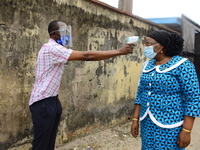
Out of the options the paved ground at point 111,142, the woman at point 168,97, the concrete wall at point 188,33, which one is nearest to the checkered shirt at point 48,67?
the woman at point 168,97

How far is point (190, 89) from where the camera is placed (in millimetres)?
1616

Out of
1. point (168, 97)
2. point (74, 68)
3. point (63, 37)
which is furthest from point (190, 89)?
point (74, 68)

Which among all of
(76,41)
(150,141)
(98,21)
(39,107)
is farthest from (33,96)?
(98,21)

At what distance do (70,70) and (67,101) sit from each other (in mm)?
550

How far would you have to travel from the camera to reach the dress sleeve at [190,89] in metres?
1.61

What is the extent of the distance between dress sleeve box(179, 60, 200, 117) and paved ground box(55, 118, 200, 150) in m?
2.16

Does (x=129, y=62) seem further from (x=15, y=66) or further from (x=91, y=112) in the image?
(x=15, y=66)

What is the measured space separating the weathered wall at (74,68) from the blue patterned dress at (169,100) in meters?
1.88

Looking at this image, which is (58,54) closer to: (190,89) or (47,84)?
(47,84)

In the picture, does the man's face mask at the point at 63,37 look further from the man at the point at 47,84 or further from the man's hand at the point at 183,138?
the man's hand at the point at 183,138

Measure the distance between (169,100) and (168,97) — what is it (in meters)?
0.03

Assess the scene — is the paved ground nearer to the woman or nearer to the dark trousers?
the dark trousers

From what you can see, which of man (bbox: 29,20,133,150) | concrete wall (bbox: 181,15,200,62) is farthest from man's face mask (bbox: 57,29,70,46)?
concrete wall (bbox: 181,15,200,62)

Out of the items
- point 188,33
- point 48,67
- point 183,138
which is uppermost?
point 188,33
